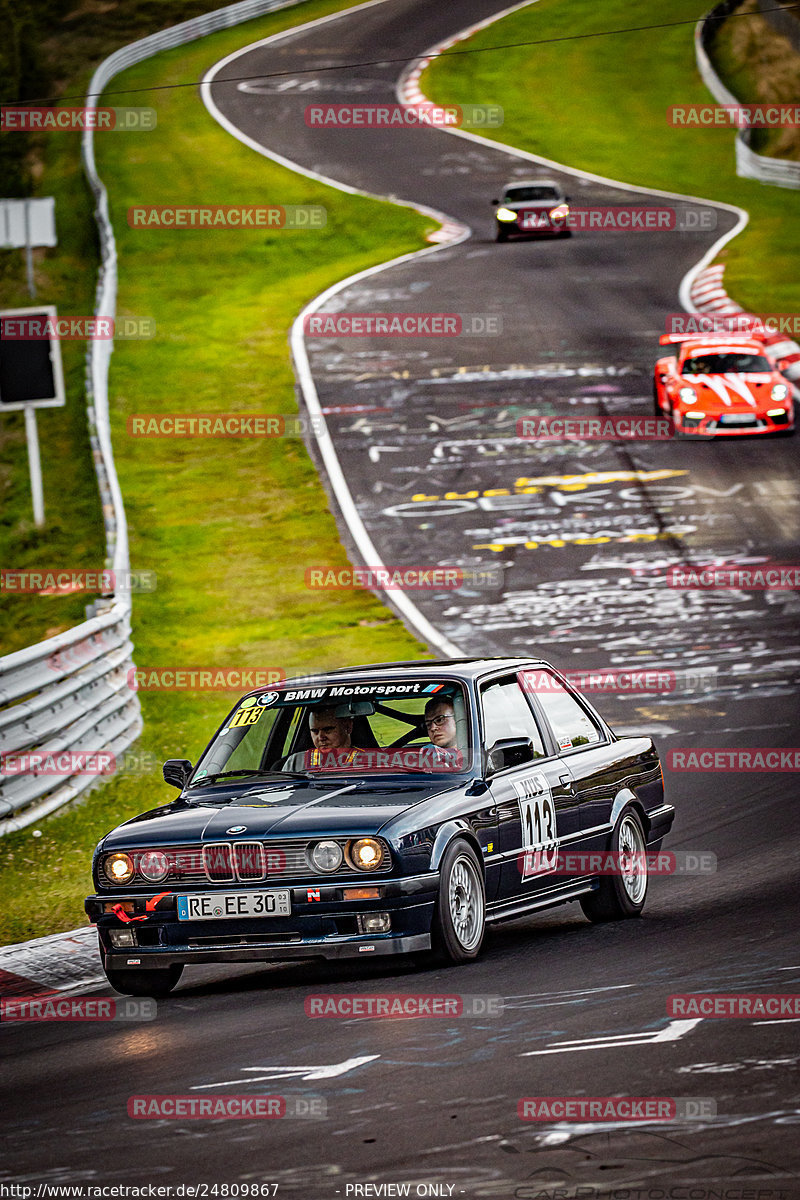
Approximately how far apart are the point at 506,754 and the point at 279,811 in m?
1.25

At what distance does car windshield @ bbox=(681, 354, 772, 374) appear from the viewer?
89.6 ft

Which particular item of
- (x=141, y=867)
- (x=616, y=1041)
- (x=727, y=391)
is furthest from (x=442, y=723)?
(x=727, y=391)

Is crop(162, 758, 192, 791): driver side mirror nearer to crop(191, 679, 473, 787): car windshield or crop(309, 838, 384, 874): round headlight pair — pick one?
crop(191, 679, 473, 787): car windshield

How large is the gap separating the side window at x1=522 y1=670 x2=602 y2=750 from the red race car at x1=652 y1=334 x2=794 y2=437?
1771 centimetres

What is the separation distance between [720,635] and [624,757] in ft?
29.2

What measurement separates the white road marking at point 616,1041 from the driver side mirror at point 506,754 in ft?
7.48

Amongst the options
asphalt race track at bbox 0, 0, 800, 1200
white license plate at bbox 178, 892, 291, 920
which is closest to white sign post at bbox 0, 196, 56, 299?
asphalt race track at bbox 0, 0, 800, 1200

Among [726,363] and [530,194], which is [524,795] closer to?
[726,363]

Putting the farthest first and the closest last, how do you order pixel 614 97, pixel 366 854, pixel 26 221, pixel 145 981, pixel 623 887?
pixel 614 97
pixel 26 221
pixel 623 887
pixel 145 981
pixel 366 854

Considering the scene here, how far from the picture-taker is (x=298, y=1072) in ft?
21.2

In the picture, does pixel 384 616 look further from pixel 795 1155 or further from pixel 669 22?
pixel 669 22

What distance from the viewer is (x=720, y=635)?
18781 mm

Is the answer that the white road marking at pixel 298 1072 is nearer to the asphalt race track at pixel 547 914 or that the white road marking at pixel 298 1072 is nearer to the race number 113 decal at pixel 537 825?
the asphalt race track at pixel 547 914

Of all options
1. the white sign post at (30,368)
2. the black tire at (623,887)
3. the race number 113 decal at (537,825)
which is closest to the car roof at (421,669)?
the race number 113 decal at (537,825)
